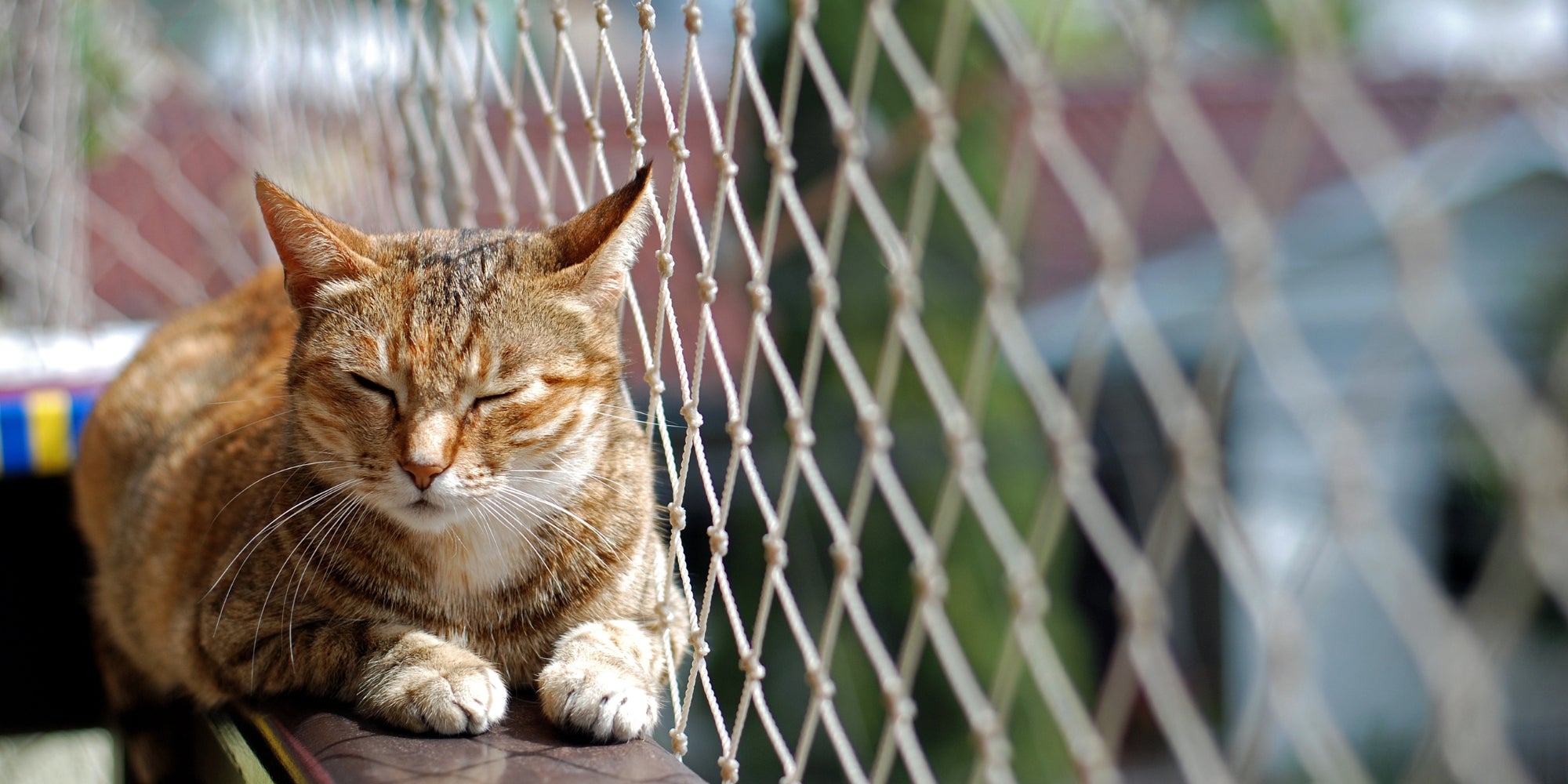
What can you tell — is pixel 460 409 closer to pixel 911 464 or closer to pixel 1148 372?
pixel 1148 372

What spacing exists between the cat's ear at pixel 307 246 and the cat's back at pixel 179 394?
33cm

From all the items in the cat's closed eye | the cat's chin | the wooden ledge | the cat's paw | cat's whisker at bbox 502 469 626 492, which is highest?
the cat's closed eye

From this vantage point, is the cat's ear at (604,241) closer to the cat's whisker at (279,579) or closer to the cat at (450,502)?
the cat at (450,502)

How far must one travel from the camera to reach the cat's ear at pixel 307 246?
138cm

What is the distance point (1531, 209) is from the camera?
3.16 meters

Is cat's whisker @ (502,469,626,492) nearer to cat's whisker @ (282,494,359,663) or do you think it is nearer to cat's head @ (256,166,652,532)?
cat's head @ (256,166,652,532)

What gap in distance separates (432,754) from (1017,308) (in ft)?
4.88

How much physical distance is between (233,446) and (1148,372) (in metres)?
1.41

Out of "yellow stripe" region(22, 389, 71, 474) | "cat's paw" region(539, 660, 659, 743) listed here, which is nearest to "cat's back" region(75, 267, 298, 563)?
"yellow stripe" region(22, 389, 71, 474)

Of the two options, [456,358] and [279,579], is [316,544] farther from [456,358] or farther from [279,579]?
[456,358]

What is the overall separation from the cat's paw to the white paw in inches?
2.2

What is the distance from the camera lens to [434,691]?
121 cm

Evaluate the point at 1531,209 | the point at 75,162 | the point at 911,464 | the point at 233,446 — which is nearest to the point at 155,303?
the point at 75,162

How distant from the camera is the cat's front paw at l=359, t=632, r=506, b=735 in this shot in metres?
1.21
